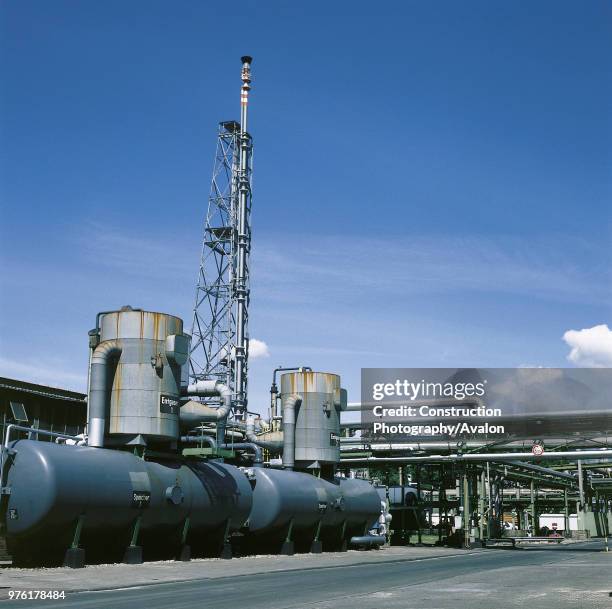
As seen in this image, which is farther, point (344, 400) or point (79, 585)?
point (344, 400)

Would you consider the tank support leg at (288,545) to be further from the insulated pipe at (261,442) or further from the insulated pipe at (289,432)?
the insulated pipe at (261,442)

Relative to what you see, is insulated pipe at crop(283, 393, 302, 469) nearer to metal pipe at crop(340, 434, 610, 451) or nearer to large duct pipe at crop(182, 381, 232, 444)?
large duct pipe at crop(182, 381, 232, 444)

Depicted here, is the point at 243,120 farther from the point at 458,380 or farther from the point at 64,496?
the point at 64,496

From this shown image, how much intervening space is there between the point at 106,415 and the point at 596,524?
252ft

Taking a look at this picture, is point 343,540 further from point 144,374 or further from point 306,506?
point 144,374

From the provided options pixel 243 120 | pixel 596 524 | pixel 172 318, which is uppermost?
pixel 243 120

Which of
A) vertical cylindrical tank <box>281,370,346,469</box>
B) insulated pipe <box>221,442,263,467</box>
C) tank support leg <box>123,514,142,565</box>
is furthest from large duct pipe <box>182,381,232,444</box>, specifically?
vertical cylindrical tank <box>281,370,346,469</box>

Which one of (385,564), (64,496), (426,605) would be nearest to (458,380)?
(385,564)

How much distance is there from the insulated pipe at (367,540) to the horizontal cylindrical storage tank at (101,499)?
12.8m

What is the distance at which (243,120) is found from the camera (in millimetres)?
68188

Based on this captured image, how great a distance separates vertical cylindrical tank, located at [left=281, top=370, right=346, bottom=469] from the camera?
42406mm

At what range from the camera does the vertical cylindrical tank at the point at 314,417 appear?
139ft

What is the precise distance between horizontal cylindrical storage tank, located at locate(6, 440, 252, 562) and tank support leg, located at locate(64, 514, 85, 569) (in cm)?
14

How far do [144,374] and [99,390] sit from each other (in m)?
1.74
